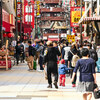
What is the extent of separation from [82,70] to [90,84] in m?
0.40

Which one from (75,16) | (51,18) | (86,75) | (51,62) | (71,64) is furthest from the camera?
(51,18)

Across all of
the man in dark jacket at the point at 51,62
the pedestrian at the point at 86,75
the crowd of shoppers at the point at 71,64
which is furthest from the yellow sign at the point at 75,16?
the pedestrian at the point at 86,75

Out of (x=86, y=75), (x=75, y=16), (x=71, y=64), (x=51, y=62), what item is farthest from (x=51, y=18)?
(x=86, y=75)

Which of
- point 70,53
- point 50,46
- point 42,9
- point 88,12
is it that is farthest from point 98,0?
point 42,9

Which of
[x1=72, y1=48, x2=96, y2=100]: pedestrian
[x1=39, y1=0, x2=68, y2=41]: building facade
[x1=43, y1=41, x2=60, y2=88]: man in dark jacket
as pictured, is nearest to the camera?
[x1=72, y1=48, x2=96, y2=100]: pedestrian

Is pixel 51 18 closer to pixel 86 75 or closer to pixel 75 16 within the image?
pixel 75 16

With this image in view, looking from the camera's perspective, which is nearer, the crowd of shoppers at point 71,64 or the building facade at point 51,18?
the crowd of shoppers at point 71,64

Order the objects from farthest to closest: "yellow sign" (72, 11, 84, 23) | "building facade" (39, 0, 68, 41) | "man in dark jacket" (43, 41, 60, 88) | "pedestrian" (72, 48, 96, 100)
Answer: "building facade" (39, 0, 68, 41)
"yellow sign" (72, 11, 84, 23)
"man in dark jacket" (43, 41, 60, 88)
"pedestrian" (72, 48, 96, 100)

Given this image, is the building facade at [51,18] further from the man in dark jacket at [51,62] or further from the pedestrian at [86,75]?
the pedestrian at [86,75]

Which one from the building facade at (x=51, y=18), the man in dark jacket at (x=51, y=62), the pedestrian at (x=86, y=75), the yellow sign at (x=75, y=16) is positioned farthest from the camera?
the building facade at (x=51, y=18)

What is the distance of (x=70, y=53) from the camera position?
64.6 feet

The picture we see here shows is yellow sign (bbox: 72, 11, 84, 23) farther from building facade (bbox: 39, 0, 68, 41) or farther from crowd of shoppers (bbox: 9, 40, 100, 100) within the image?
building facade (bbox: 39, 0, 68, 41)

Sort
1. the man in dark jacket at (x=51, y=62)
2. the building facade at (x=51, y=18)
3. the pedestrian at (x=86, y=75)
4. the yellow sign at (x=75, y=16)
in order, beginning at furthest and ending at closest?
the building facade at (x=51, y=18) < the yellow sign at (x=75, y=16) < the man in dark jacket at (x=51, y=62) < the pedestrian at (x=86, y=75)

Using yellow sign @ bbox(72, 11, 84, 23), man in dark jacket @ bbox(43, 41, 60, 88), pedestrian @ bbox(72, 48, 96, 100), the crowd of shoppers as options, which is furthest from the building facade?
pedestrian @ bbox(72, 48, 96, 100)
